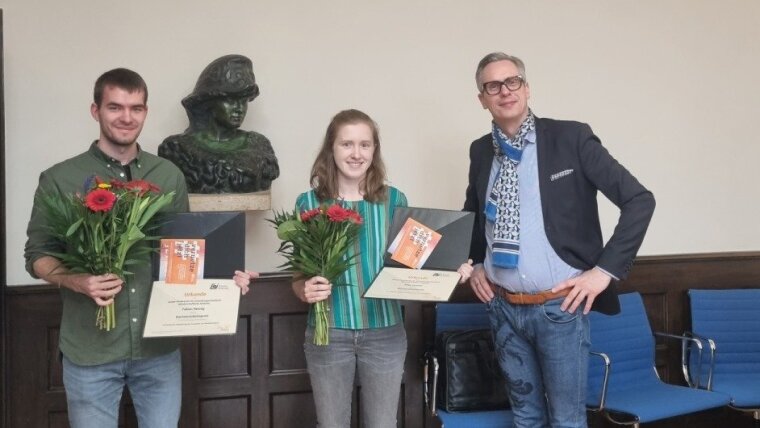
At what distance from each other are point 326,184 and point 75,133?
146 centimetres

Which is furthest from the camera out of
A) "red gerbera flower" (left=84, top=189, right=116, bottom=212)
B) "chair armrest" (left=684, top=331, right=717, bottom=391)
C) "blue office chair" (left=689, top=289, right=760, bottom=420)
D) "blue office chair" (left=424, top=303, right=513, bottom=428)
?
"blue office chair" (left=689, top=289, right=760, bottom=420)

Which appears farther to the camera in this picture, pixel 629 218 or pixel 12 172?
pixel 12 172

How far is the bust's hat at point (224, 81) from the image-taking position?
322 cm

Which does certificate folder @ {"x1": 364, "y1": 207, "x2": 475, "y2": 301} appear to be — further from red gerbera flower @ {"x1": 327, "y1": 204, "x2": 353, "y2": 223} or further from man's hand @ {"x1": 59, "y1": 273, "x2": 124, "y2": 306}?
man's hand @ {"x1": 59, "y1": 273, "x2": 124, "y2": 306}

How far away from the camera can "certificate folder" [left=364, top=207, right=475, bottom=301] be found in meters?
2.56

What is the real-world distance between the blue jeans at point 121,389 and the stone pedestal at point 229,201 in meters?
0.77

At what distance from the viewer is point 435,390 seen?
3.39 meters

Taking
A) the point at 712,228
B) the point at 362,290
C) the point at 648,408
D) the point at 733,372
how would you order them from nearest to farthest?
the point at 362,290, the point at 648,408, the point at 733,372, the point at 712,228

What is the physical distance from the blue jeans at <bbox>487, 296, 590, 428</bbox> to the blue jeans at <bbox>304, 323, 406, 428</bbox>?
1.29ft

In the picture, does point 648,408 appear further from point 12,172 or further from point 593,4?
point 12,172

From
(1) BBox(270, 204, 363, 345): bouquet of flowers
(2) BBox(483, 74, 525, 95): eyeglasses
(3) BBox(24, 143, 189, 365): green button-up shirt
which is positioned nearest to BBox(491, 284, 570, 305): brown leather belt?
(1) BBox(270, 204, 363, 345): bouquet of flowers

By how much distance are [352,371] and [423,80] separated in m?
1.76

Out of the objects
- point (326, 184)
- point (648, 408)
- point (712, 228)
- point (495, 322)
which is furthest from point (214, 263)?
point (712, 228)

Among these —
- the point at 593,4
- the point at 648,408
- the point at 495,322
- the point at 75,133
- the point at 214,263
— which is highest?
the point at 593,4
